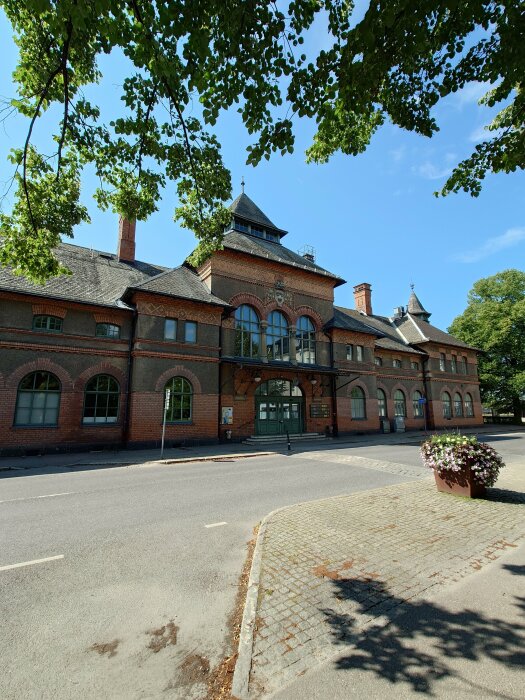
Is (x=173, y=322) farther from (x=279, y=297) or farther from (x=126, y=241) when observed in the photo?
(x=126, y=241)

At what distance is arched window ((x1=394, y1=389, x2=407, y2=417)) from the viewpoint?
29406 millimetres

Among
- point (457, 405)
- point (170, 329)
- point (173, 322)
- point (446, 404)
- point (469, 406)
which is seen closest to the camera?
point (170, 329)

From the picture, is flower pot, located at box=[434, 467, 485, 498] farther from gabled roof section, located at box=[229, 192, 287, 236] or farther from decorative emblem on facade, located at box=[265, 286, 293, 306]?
gabled roof section, located at box=[229, 192, 287, 236]

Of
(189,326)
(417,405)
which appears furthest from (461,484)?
(417,405)

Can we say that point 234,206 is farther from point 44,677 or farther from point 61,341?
point 44,677

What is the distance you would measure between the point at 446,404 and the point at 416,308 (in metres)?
11.9

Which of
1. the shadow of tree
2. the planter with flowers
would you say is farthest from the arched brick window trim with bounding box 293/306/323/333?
the shadow of tree

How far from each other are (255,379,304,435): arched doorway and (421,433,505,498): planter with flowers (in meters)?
13.9

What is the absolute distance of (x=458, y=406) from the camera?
3409 cm

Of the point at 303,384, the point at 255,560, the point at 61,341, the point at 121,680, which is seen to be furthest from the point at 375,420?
the point at 121,680

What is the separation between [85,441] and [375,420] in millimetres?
19947

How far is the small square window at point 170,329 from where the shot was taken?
18227mm

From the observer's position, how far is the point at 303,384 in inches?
913

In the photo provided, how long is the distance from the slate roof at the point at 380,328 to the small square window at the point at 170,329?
1183 centimetres
